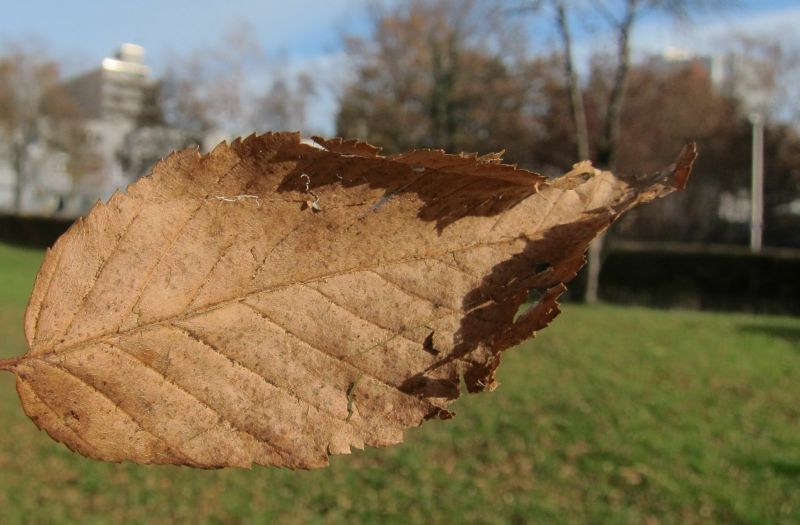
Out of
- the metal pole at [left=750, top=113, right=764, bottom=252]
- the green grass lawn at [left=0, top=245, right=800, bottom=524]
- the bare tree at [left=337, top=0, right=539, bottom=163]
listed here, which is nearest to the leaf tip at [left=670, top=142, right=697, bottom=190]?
the green grass lawn at [left=0, top=245, right=800, bottom=524]

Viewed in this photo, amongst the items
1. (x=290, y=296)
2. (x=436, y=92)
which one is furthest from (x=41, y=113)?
(x=290, y=296)

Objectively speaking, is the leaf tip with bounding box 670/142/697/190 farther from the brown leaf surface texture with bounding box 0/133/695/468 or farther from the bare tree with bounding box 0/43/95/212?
the bare tree with bounding box 0/43/95/212

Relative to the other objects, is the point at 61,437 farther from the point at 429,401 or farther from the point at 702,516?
the point at 702,516

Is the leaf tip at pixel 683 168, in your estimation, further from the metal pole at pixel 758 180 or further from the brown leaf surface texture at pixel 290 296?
the metal pole at pixel 758 180

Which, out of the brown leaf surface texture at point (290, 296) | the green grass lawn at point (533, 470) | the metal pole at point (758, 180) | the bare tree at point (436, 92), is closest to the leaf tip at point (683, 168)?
the brown leaf surface texture at point (290, 296)

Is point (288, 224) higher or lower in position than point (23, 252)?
higher

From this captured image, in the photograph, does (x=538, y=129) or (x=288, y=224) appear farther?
(x=538, y=129)

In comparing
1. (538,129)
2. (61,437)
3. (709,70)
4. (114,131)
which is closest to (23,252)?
(114,131)
